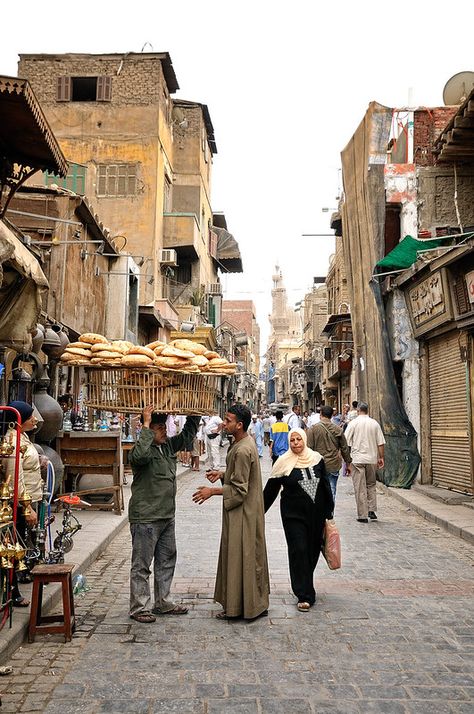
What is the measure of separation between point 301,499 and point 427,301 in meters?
9.15

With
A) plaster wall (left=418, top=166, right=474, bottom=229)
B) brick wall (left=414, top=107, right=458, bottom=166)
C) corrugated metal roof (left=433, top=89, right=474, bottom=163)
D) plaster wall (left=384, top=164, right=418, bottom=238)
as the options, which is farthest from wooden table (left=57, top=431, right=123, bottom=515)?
brick wall (left=414, top=107, right=458, bottom=166)

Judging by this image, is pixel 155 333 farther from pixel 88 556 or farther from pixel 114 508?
pixel 88 556

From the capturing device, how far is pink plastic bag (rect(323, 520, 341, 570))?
6105 millimetres

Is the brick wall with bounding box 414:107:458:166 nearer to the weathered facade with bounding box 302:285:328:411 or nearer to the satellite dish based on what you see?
the satellite dish

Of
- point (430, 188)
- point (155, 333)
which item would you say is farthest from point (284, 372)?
point (430, 188)

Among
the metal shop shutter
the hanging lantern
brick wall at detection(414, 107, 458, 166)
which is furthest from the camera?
brick wall at detection(414, 107, 458, 166)

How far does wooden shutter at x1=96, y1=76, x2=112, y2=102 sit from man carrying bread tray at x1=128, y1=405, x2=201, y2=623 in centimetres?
2497

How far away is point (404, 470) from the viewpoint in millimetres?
15484

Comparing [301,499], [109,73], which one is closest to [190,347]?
[301,499]

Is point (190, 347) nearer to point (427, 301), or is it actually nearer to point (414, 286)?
point (427, 301)

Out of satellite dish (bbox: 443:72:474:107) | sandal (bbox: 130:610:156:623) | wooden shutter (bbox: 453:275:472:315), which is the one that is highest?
satellite dish (bbox: 443:72:474:107)

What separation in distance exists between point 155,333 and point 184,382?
71.9 feet

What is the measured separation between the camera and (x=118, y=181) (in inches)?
1085

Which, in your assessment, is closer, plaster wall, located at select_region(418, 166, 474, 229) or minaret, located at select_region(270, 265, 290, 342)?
plaster wall, located at select_region(418, 166, 474, 229)
